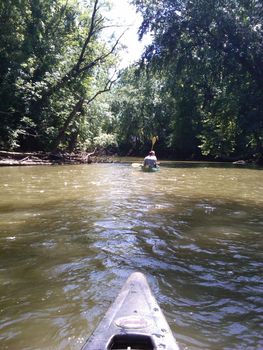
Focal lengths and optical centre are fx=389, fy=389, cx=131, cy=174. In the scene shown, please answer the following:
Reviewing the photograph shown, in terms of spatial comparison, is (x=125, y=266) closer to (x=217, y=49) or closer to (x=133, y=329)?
(x=133, y=329)

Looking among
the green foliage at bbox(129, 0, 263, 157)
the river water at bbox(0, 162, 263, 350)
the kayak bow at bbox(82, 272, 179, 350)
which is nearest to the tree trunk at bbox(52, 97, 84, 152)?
the green foliage at bbox(129, 0, 263, 157)

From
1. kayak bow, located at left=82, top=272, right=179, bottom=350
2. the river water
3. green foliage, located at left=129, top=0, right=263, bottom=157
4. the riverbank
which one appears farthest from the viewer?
green foliage, located at left=129, top=0, right=263, bottom=157

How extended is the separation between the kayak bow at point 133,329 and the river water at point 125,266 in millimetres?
385

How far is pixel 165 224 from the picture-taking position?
7223 millimetres

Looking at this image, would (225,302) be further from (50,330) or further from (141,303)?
(50,330)

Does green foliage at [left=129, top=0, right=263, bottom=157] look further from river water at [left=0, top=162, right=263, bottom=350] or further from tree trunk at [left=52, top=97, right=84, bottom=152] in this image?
river water at [left=0, top=162, right=263, bottom=350]

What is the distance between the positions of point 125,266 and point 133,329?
2.25 meters

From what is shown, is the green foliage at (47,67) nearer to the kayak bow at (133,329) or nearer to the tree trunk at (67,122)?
the tree trunk at (67,122)

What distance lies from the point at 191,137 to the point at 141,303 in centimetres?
3796

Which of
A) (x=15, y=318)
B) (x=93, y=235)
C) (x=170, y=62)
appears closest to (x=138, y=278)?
(x=15, y=318)

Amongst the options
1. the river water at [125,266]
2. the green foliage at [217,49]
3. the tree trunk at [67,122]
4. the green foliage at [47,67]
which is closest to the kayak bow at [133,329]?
the river water at [125,266]

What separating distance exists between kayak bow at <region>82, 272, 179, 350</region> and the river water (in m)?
0.38

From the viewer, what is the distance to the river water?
3.30 metres

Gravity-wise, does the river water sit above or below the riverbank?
below
